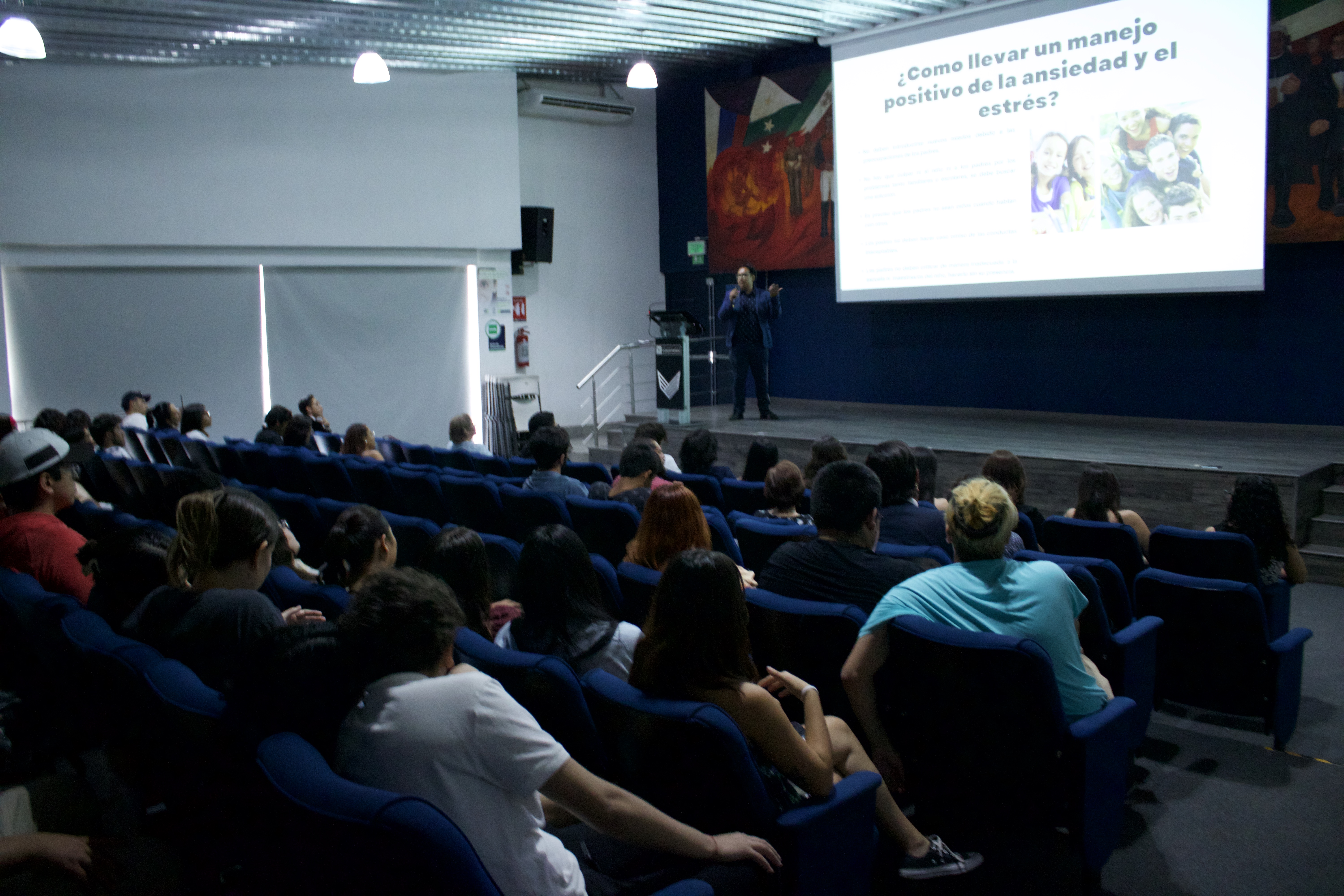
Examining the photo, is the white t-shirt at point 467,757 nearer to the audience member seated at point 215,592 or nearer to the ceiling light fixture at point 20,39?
the audience member seated at point 215,592

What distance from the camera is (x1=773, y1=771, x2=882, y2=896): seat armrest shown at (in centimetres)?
193

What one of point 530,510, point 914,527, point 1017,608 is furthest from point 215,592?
point 914,527

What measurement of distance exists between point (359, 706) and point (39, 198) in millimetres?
9688

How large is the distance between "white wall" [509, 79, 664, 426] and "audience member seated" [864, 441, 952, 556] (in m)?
8.96

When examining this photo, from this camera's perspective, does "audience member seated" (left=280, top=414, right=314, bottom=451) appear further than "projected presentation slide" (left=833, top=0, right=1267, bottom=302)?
No

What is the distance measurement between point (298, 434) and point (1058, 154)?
650cm

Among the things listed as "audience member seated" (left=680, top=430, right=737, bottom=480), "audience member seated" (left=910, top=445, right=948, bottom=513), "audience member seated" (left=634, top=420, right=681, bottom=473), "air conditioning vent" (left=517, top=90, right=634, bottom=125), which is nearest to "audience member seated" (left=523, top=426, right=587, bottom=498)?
"audience member seated" (left=634, top=420, right=681, bottom=473)

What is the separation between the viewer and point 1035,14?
8.34 metres

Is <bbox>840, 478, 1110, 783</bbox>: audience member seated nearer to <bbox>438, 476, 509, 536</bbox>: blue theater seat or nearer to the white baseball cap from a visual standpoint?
<bbox>438, 476, 509, 536</bbox>: blue theater seat

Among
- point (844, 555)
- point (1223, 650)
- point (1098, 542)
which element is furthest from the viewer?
point (1098, 542)

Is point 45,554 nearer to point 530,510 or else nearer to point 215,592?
point 215,592

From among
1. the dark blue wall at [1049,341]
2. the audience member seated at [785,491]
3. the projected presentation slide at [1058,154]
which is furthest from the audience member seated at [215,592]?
the dark blue wall at [1049,341]

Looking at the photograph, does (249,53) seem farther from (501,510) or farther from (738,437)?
(501,510)

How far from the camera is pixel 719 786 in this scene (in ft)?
6.23
